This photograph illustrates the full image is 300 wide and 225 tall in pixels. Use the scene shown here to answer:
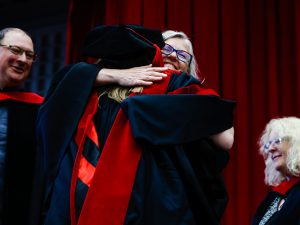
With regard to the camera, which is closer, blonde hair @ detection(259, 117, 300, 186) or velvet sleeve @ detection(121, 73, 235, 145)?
velvet sleeve @ detection(121, 73, 235, 145)

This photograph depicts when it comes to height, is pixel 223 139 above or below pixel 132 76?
below

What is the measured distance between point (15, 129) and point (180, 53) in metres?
0.71

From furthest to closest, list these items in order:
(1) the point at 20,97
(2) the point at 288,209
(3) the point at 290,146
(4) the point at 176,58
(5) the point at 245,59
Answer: (5) the point at 245,59 < (3) the point at 290,146 < (2) the point at 288,209 < (1) the point at 20,97 < (4) the point at 176,58

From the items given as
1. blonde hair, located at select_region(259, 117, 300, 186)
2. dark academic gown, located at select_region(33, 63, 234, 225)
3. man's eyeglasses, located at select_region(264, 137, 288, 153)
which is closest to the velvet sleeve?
dark academic gown, located at select_region(33, 63, 234, 225)

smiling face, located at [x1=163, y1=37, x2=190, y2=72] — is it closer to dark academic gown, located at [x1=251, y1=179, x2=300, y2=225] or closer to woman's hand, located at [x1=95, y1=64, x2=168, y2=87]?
woman's hand, located at [x1=95, y1=64, x2=168, y2=87]

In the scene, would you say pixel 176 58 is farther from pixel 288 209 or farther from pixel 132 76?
pixel 288 209

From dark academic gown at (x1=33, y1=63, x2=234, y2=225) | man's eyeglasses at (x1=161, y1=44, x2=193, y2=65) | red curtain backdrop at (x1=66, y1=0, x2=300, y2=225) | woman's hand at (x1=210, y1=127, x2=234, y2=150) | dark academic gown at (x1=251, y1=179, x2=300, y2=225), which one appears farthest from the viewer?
red curtain backdrop at (x1=66, y1=0, x2=300, y2=225)

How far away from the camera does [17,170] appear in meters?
1.69

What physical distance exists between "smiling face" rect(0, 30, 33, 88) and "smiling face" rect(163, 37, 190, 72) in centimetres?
63

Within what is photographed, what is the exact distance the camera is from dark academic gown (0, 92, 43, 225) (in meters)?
1.68

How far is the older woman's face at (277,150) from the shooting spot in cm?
233

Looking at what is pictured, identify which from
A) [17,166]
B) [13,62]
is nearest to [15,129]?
[17,166]

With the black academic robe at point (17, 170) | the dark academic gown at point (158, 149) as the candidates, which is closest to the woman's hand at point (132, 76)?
the dark academic gown at point (158, 149)

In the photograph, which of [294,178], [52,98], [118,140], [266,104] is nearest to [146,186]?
[118,140]
